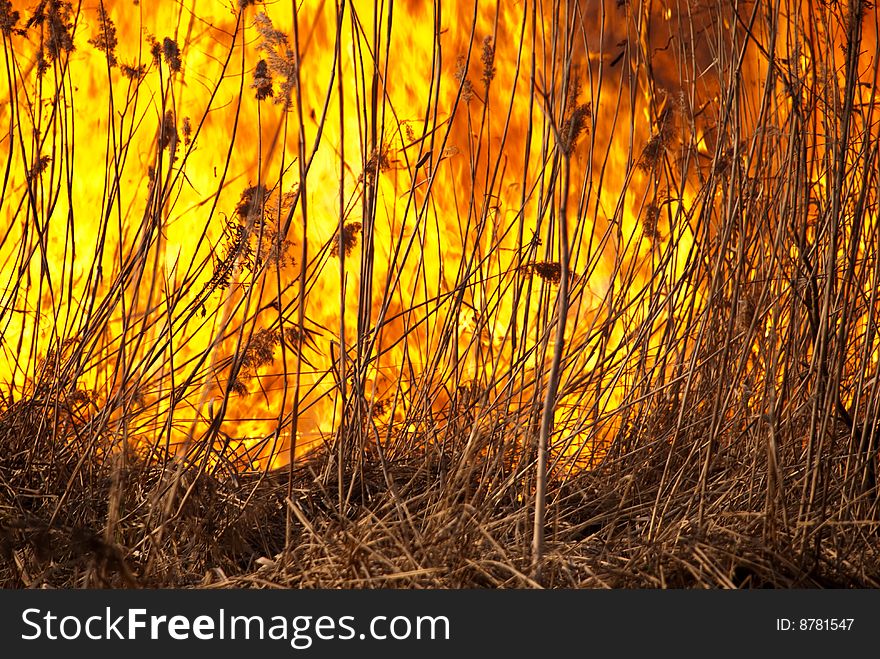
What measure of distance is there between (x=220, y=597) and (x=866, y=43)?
6.44ft

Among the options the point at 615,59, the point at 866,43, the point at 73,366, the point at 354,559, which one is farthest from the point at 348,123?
the point at 354,559

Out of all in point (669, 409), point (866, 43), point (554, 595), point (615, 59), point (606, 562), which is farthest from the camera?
point (615, 59)

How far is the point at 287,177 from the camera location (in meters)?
2.28

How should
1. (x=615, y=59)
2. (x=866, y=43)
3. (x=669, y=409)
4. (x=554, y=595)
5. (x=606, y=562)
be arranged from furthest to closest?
Answer: (x=615, y=59)
(x=866, y=43)
(x=669, y=409)
(x=606, y=562)
(x=554, y=595)

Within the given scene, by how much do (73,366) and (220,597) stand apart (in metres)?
0.65

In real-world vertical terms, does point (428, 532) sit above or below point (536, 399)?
below

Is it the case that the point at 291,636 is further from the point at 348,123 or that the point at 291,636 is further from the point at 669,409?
the point at 348,123

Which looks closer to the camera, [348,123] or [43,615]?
[43,615]

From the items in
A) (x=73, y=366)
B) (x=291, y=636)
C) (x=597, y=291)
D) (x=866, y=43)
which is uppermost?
(x=866, y=43)

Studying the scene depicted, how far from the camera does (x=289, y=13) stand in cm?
224

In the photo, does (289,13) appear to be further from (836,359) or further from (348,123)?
(836,359)

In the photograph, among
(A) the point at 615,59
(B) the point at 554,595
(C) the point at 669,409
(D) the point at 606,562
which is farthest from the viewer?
(A) the point at 615,59

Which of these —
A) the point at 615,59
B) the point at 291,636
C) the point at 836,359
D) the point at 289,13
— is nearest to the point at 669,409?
the point at 836,359

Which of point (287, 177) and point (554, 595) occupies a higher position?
point (287, 177)
